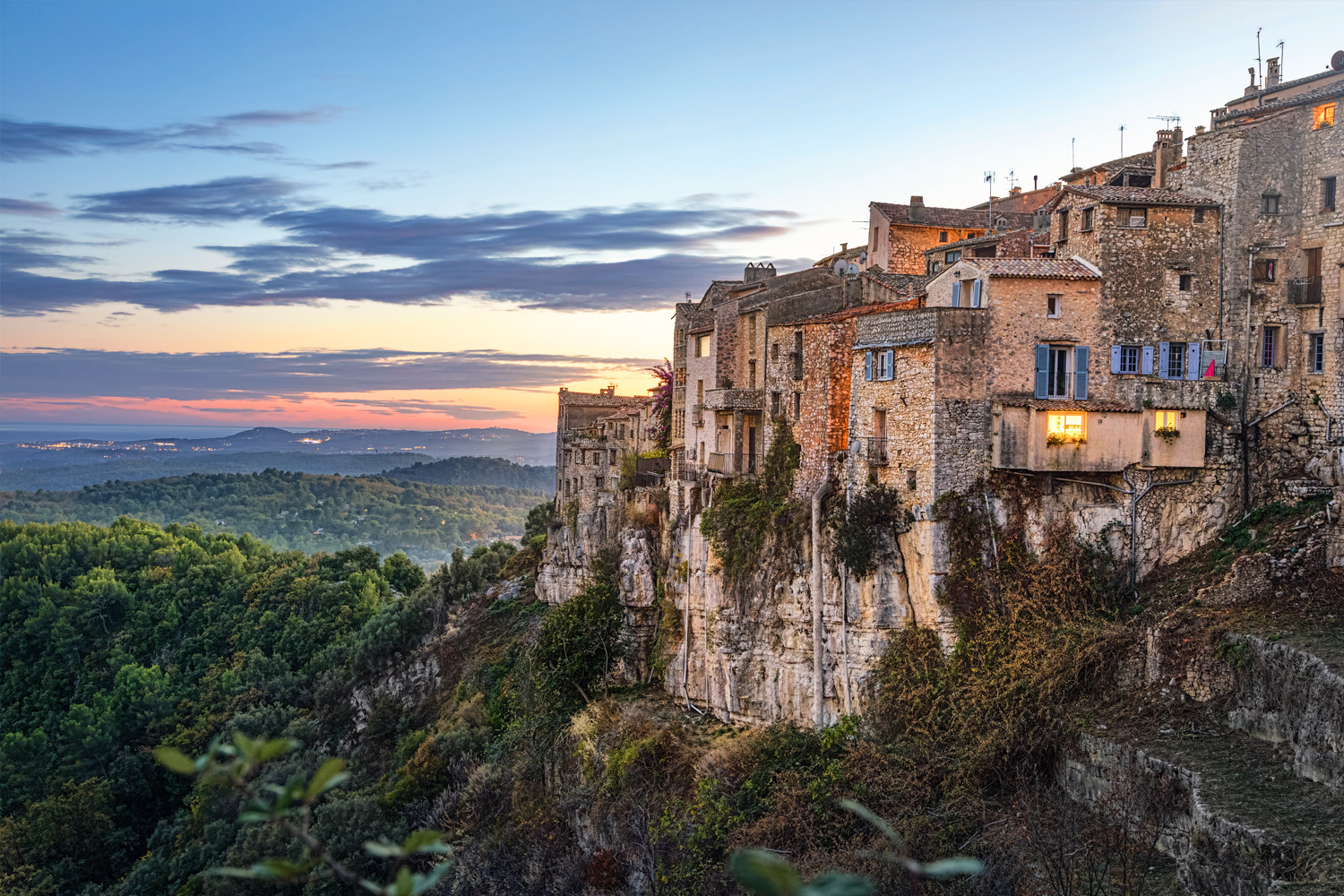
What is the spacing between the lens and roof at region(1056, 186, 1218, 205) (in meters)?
30.0

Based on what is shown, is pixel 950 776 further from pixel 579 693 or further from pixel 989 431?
pixel 579 693

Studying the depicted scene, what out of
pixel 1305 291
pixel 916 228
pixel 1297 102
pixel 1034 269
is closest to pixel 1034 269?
pixel 1034 269

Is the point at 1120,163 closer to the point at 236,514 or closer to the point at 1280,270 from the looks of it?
the point at 1280,270

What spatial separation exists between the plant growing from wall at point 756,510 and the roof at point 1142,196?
10.6 m

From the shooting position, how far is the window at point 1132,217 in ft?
99.0

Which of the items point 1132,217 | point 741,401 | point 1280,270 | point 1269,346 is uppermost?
point 1132,217

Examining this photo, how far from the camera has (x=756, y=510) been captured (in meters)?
35.3

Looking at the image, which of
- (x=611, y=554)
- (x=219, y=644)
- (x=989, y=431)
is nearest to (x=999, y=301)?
(x=989, y=431)

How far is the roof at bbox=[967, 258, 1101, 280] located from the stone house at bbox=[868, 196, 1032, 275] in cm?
1572

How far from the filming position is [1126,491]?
29625mm

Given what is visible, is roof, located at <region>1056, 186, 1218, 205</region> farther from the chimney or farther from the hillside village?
the chimney

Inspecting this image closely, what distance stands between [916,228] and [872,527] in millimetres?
19958

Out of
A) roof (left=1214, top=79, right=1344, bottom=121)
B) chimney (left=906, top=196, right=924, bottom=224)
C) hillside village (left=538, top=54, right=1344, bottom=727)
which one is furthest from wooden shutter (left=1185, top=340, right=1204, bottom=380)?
chimney (left=906, top=196, right=924, bottom=224)

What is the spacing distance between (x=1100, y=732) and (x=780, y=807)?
789cm
